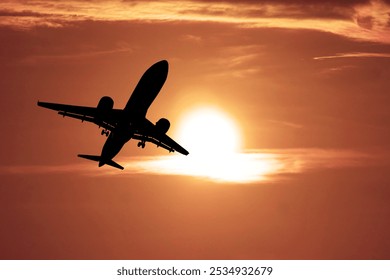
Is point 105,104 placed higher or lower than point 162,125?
higher

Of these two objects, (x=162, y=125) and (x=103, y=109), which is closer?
(x=103, y=109)

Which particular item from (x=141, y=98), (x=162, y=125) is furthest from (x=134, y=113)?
(x=162, y=125)

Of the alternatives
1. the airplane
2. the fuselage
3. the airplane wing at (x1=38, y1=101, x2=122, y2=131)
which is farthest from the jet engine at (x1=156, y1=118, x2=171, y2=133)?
the airplane wing at (x1=38, y1=101, x2=122, y2=131)

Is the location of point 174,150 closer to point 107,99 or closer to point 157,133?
point 157,133

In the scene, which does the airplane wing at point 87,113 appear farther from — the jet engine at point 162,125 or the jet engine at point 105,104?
the jet engine at point 162,125

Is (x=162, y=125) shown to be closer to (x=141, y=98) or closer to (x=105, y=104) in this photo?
(x=141, y=98)

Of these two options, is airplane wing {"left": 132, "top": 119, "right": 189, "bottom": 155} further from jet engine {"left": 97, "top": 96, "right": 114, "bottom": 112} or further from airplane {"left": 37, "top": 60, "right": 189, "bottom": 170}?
jet engine {"left": 97, "top": 96, "right": 114, "bottom": 112}

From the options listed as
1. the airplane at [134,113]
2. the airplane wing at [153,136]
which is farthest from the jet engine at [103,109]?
the airplane wing at [153,136]
